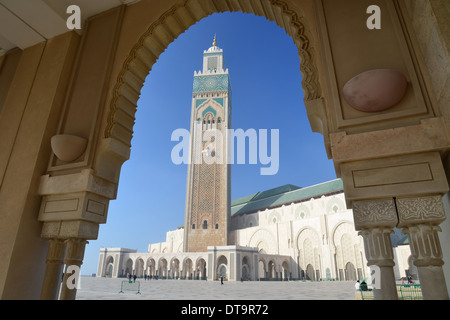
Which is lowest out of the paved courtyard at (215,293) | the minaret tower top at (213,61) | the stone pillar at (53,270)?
the paved courtyard at (215,293)

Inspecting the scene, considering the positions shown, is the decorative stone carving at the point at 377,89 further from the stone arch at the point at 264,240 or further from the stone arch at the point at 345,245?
the stone arch at the point at 264,240

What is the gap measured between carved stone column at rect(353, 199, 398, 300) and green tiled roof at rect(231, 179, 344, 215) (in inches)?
890

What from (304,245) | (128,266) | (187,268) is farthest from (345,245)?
(128,266)

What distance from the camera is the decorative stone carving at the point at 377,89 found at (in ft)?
5.09

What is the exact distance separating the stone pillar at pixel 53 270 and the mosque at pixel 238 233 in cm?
1811

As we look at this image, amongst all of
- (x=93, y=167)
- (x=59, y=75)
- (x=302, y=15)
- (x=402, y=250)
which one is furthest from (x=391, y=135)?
(x=402, y=250)

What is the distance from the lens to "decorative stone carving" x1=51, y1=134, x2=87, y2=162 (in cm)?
229

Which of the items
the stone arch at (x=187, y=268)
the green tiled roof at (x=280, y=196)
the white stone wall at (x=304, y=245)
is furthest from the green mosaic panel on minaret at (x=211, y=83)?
the stone arch at (x=187, y=268)

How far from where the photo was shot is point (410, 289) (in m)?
4.23

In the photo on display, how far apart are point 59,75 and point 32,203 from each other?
1.19 meters

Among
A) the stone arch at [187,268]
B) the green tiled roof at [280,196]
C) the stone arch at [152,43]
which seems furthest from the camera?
the green tiled roof at [280,196]

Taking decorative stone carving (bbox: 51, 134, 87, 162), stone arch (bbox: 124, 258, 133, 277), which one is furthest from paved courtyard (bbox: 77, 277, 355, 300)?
stone arch (bbox: 124, 258, 133, 277)

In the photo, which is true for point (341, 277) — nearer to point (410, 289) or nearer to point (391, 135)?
point (410, 289)

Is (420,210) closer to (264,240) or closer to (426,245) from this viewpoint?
(426,245)
